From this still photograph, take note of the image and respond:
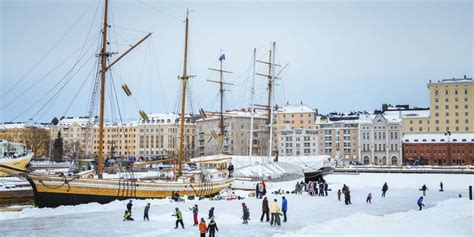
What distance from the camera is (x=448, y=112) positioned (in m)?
137

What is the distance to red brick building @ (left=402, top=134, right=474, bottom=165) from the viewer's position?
11932cm

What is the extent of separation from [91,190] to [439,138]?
355 feet

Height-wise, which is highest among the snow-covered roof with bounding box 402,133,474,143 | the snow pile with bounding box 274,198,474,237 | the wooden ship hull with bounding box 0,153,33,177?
the snow-covered roof with bounding box 402,133,474,143

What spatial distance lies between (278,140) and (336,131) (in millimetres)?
16804

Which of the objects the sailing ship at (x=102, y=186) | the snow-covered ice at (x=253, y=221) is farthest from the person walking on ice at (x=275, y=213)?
the sailing ship at (x=102, y=186)

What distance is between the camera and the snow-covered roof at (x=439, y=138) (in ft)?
398

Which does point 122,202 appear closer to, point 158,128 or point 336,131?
point 336,131

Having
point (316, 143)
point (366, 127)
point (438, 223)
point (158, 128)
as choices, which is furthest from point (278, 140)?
point (438, 223)

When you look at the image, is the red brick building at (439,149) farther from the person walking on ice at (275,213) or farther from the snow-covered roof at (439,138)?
the person walking on ice at (275,213)

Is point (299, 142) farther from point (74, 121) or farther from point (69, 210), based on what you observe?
point (69, 210)

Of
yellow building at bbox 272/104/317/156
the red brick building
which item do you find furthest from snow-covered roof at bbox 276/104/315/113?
the red brick building

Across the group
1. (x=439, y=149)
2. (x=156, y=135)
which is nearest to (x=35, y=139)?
(x=156, y=135)

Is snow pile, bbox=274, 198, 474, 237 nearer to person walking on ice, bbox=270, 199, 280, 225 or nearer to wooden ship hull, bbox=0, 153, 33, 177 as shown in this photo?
person walking on ice, bbox=270, 199, 280, 225

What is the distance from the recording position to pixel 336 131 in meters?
136
